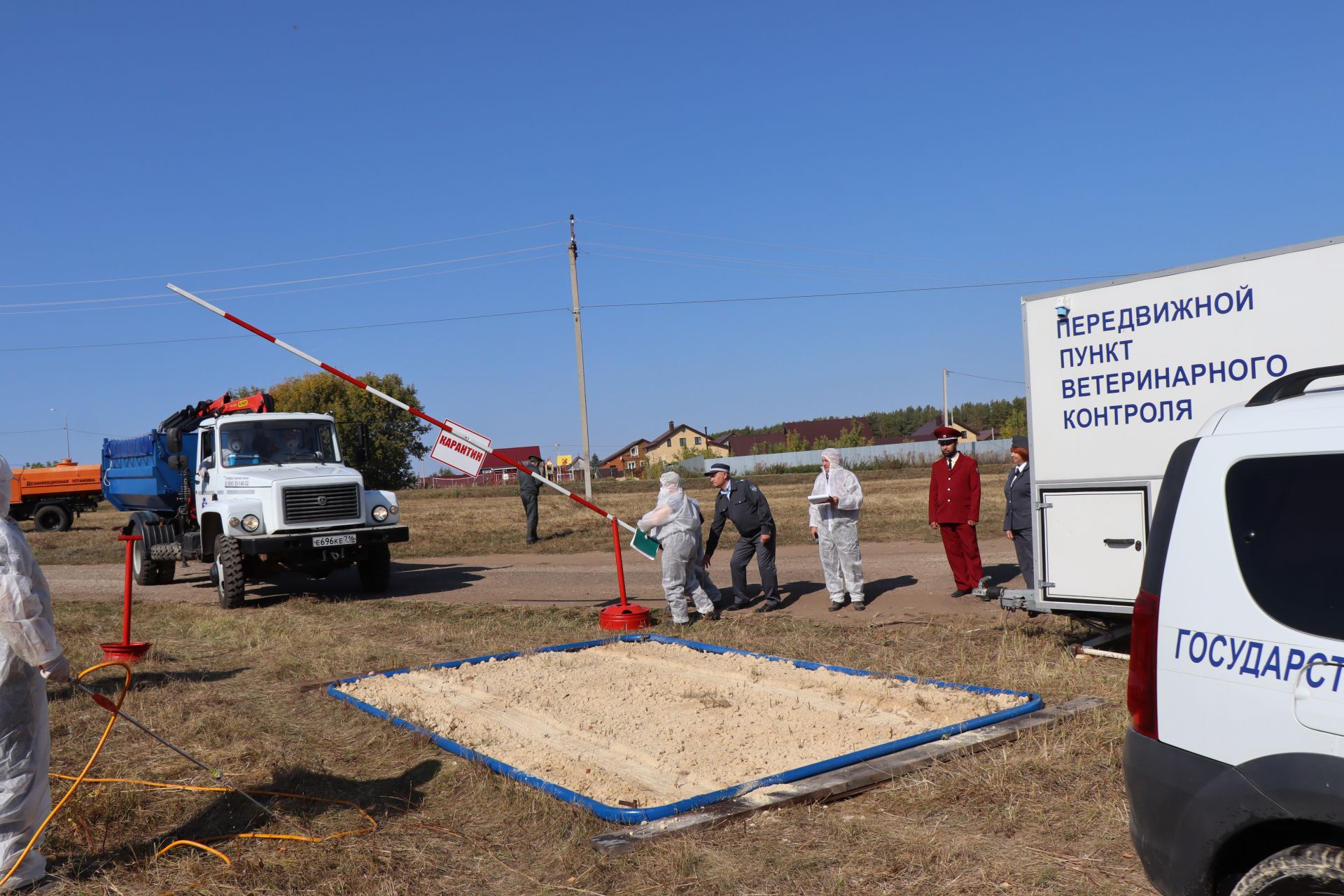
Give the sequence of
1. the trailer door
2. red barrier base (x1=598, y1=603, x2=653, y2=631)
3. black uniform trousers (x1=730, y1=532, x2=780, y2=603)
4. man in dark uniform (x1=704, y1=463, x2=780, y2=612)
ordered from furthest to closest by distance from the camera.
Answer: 1. black uniform trousers (x1=730, y1=532, x2=780, y2=603)
2. man in dark uniform (x1=704, y1=463, x2=780, y2=612)
3. red barrier base (x1=598, y1=603, x2=653, y2=631)
4. the trailer door

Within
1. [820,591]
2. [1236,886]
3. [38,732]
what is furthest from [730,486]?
[1236,886]

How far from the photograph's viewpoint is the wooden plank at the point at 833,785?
15.5 ft

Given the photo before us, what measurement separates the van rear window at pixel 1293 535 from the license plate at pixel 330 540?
12.7 metres

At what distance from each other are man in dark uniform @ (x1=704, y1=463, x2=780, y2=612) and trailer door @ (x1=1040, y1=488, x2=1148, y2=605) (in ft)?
12.2

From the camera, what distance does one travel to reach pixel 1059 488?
774 cm

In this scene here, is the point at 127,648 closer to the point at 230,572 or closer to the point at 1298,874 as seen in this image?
the point at 230,572

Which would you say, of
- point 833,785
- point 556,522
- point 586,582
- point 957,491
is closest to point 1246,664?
point 833,785

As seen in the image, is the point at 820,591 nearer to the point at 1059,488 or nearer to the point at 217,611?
the point at 1059,488

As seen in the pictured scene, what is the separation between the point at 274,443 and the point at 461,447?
559 cm

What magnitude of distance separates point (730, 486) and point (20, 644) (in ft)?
26.4

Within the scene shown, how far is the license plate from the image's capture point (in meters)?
13.9

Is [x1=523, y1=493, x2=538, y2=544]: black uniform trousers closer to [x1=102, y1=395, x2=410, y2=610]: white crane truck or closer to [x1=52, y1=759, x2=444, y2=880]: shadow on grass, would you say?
[x1=102, y1=395, x2=410, y2=610]: white crane truck

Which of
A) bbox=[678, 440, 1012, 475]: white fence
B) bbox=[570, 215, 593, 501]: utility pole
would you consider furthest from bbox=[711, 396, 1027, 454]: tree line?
bbox=[570, 215, 593, 501]: utility pole

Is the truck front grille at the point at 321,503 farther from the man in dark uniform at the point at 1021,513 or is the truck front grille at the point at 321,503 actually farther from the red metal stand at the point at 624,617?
the man in dark uniform at the point at 1021,513
